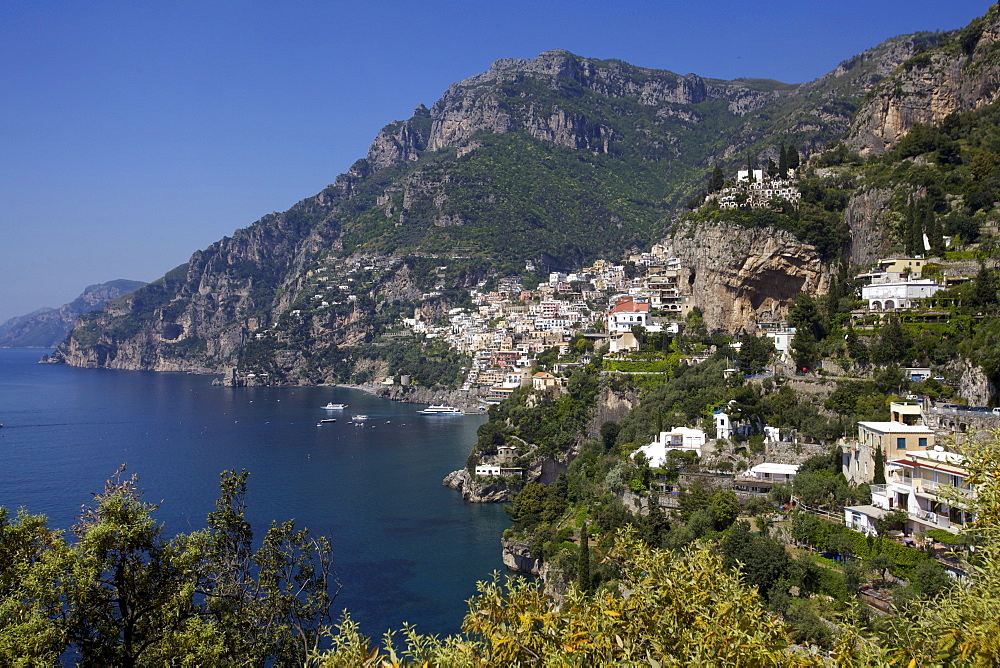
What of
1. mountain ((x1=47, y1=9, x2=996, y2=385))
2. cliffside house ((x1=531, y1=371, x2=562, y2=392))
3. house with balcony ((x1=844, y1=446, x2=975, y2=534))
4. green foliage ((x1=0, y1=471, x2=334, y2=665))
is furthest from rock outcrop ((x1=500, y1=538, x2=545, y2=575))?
mountain ((x1=47, y1=9, x2=996, y2=385))

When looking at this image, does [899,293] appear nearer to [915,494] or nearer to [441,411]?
[915,494]

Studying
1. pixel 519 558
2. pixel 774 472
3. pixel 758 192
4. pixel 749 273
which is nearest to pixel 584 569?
pixel 519 558

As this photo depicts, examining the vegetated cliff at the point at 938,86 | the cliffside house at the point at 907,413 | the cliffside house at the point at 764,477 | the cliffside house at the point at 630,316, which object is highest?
the vegetated cliff at the point at 938,86

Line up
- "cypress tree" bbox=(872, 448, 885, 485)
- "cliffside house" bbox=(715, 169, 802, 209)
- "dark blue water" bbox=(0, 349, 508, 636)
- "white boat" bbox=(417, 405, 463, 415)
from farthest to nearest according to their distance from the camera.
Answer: "white boat" bbox=(417, 405, 463, 415) → "cliffside house" bbox=(715, 169, 802, 209) → "dark blue water" bbox=(0, 349, 508, 636) → "cypress tree" bbox=(872, 448, 885, 485)

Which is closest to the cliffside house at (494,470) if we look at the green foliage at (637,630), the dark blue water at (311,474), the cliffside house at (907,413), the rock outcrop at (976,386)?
the dark blue water at (311,474)

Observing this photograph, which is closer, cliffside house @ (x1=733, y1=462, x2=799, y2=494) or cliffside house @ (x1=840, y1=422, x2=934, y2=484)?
cliffside house @ (x1=840, y1=422, x2=934, y2=484)

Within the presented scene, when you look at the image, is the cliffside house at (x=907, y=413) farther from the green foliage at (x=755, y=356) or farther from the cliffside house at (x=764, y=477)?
the green foliage at (x=755, y=356)

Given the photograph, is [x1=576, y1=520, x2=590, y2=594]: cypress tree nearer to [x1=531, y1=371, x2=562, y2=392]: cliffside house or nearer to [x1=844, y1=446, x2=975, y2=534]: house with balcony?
[x1=844, y1=446, x2=975, y2=534]: house with balcony
